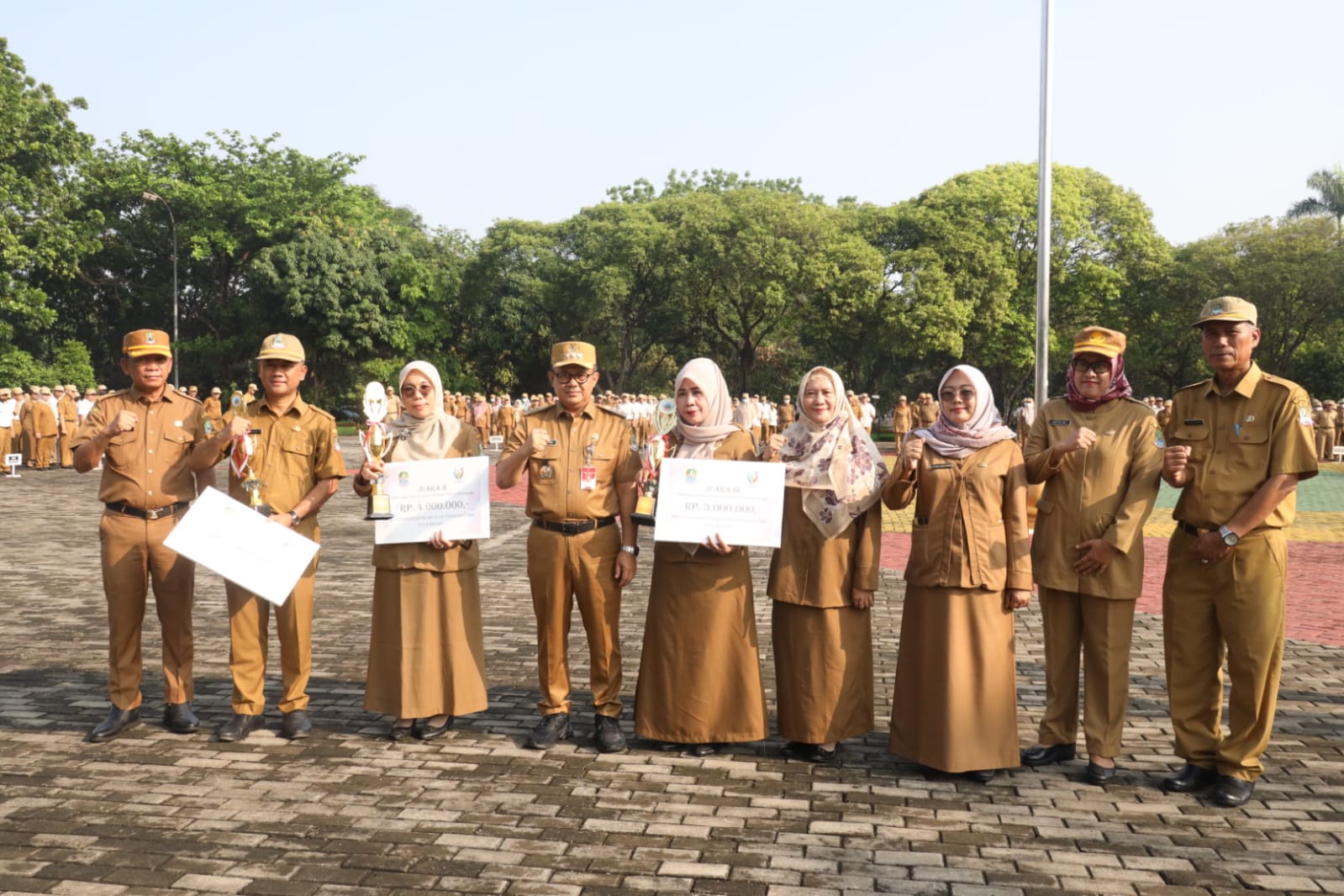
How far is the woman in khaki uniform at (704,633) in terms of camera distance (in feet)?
17.9

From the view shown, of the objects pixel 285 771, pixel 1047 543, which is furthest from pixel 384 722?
pixel 1047 543

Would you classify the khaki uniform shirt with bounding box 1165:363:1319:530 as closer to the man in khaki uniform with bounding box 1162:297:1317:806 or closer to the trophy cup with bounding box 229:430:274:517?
the man in khaki uniform with bounding box 1162:297:1317:806

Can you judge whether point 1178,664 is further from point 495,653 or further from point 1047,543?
point 495,653

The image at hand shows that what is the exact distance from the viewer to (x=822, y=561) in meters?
5.32

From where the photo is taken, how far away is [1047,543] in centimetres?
527

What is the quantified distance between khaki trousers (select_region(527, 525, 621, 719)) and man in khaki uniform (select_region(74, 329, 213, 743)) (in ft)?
6.11

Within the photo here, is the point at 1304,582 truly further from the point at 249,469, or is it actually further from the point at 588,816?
the point at 249,469

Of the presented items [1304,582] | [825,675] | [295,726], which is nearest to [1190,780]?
[825,675]

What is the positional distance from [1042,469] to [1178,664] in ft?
3.53

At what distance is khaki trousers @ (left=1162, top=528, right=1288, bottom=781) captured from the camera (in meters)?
4.89

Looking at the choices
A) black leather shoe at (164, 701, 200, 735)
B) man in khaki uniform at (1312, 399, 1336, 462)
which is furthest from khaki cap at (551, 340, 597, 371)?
man in khaki uniform at (1312, 399, 1336, 462)

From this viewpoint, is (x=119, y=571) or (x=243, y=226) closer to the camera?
(x=119, y=571)

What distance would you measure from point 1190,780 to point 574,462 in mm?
3171

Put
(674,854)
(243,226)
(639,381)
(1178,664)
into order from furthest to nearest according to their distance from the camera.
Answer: (639,381) < (243,226) < (1178,664) < (674,854)
